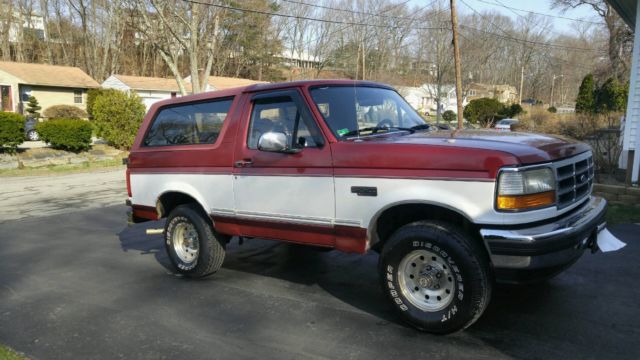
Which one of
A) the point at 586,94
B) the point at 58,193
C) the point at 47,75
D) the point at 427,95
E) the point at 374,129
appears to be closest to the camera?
the point at 374,129

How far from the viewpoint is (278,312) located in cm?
458

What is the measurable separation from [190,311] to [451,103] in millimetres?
84133

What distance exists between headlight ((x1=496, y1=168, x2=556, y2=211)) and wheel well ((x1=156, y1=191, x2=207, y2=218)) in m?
3.46

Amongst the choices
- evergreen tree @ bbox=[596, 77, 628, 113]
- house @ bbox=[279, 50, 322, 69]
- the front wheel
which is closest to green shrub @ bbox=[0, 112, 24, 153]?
the front wheel

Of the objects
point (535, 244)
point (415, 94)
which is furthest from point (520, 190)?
point (415, 94)

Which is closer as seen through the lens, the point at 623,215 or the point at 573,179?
the point at 573,179

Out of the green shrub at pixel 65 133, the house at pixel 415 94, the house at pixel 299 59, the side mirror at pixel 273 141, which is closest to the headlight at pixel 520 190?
the side mirror at pixel 273 141

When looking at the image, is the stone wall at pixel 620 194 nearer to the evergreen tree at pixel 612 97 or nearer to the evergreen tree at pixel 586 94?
the evergreen tree at pixel 612 97

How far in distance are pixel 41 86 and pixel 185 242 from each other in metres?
38.7

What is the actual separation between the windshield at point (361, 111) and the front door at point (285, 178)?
19 centimetres

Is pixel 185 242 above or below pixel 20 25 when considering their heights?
below

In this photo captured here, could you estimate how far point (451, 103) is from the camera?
8450cm

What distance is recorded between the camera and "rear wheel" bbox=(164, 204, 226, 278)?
554cm

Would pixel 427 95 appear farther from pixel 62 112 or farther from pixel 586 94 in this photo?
pixel 62 112
